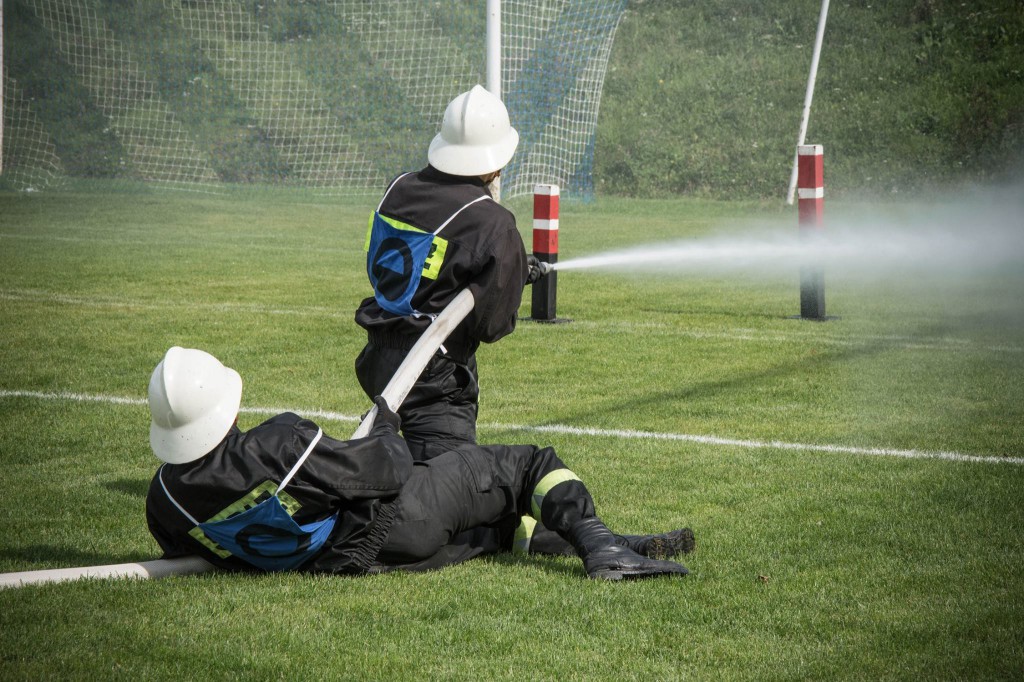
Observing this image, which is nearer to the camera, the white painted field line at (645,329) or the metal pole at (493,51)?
the white painted field line at (645,329)

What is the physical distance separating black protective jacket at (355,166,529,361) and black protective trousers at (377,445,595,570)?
0.57 meters

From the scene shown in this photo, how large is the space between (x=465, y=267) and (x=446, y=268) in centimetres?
8

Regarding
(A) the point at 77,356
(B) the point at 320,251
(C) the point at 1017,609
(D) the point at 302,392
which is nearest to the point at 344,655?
(C) the point at 1017,609

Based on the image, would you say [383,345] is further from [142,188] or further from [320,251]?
[142,188]

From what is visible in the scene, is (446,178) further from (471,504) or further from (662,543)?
(662,543)

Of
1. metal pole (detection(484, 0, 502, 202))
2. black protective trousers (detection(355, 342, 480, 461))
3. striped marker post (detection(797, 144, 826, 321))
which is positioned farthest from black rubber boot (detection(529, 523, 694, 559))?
metal pole (detection(484, 0, 502, 202))

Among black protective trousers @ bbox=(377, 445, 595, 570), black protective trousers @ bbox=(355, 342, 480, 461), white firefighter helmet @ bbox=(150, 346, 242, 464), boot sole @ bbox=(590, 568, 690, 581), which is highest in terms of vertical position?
white firefighter helmet @ bbox=(150, 346, 242, 464)

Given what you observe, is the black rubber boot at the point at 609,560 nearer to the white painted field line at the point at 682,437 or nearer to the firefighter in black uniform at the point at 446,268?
the firefighter in black uniform at the point at 446,268

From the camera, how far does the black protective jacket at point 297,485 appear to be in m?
3.89

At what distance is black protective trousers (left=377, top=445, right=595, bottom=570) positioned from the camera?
14.0 ft

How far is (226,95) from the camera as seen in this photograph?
79.7ft

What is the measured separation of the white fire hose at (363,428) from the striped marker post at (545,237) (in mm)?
4837

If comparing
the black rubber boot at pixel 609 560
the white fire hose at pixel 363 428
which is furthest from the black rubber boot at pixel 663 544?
the white fire hose at pixel 363 428

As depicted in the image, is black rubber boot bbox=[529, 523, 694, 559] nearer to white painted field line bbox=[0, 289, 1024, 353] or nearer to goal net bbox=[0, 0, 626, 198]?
white painted field line bbox=[0, 289, 1024, 353]
